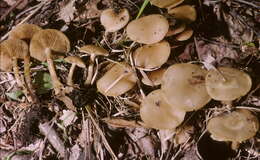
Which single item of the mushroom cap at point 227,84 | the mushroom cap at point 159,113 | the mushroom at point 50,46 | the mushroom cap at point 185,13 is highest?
the mushroom at point 50,46

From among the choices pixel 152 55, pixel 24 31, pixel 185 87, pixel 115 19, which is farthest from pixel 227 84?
pixel 24 31

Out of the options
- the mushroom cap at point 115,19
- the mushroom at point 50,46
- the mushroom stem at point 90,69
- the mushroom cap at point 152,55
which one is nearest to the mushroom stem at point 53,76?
the mushroom at point 50,46

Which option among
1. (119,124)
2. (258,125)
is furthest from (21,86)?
(258,125)

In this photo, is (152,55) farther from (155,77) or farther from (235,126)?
(235,126)

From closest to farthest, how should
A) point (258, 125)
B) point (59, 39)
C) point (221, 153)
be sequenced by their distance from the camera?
point (258, 125) < point (221, 153) < point (59, 39)

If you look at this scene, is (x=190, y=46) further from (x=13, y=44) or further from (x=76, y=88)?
(x=13, y=44)

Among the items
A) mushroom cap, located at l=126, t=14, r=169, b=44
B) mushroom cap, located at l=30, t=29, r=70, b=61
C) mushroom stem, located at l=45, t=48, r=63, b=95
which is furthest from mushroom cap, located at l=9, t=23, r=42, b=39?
mushroom cap, located at l=126, t=14, r=169, b=44

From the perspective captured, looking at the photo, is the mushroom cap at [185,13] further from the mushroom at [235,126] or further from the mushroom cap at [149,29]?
the mushroom at [235,126]
